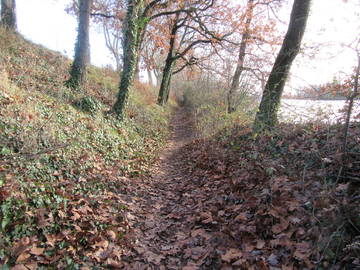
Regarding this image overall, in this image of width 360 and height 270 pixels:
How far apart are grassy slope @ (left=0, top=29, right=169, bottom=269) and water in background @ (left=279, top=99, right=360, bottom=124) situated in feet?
14.7

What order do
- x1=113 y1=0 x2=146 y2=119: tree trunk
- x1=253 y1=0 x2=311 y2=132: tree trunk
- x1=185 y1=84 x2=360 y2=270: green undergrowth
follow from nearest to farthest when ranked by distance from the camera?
1. x1=185 y1=84 x2=360 y2=270: green undergrowth
2. x1=253 y1=0 x2=311 y2=132: tree trunk
3. x1=113 y1=0 x2=146 y2=119: tree trunk

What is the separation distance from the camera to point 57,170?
4.14 metres

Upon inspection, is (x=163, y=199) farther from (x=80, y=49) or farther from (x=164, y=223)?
(x=80, y=49)

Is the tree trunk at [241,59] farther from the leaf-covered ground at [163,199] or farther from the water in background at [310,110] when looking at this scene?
the water in background at [310,110]

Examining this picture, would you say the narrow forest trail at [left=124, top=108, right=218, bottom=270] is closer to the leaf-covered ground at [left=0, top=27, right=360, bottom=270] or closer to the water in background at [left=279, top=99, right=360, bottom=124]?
the leaf-covered ground at [left=0, top=27, right=360, bottom=270]

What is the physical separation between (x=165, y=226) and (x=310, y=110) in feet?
14.9

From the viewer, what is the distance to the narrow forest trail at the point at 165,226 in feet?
10.3

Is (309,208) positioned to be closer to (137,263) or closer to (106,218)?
(137,263)

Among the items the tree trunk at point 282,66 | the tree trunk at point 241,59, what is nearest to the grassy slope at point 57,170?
the tree trunk at point 282,66

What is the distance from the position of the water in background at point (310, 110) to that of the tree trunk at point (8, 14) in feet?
38.3

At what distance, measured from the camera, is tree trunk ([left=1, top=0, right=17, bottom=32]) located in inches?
371

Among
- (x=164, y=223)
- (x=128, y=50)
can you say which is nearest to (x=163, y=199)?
(x=164, y=223)

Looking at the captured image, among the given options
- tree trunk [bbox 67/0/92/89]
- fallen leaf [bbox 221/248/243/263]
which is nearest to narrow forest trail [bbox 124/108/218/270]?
fallen leaf [bbox 221/248/243/263]

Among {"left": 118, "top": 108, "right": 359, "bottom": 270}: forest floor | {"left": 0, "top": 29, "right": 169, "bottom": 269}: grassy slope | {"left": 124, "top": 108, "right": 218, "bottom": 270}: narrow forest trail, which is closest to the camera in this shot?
{"left": 118, "top": 108, "right": 359, "bottom": 270}: forest floor
